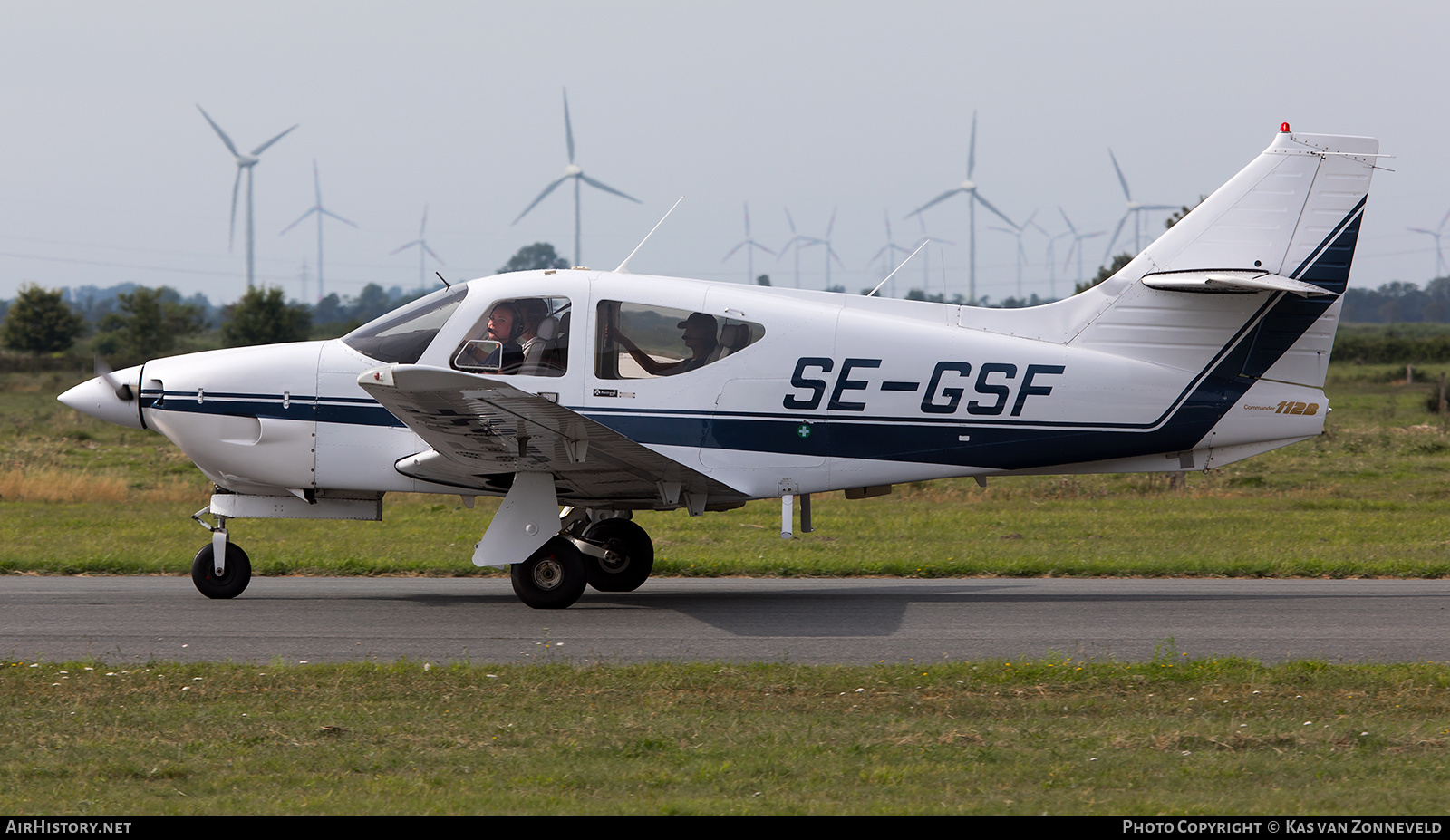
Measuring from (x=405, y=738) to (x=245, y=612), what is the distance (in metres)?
4.65

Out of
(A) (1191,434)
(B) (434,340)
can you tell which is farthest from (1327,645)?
(B) (434,340)

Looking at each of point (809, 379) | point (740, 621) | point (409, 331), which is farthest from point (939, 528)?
point (409, 331)

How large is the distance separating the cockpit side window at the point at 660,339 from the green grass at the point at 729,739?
328cm

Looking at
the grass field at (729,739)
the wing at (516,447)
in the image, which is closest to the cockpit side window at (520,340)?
→ the wing at (516,447)

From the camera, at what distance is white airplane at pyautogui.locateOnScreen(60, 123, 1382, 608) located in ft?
33.5

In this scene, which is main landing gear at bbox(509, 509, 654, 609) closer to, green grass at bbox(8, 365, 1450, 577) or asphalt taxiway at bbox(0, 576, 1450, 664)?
asphalt taxiway at bbox(0, 576, 1450, 664)

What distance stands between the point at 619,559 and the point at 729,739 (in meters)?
5.39

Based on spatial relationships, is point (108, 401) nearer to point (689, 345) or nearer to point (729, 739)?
point (689, 345)

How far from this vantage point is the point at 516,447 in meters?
9.61

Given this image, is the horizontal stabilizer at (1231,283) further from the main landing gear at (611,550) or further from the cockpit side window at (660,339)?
the main landing gear at (611,550)

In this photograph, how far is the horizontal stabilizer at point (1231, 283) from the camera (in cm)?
998

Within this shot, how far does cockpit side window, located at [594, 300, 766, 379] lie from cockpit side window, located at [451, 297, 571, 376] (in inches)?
13.4

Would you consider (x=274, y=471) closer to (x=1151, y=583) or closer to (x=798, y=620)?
(x=798, y=620)

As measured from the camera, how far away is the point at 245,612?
996cm
